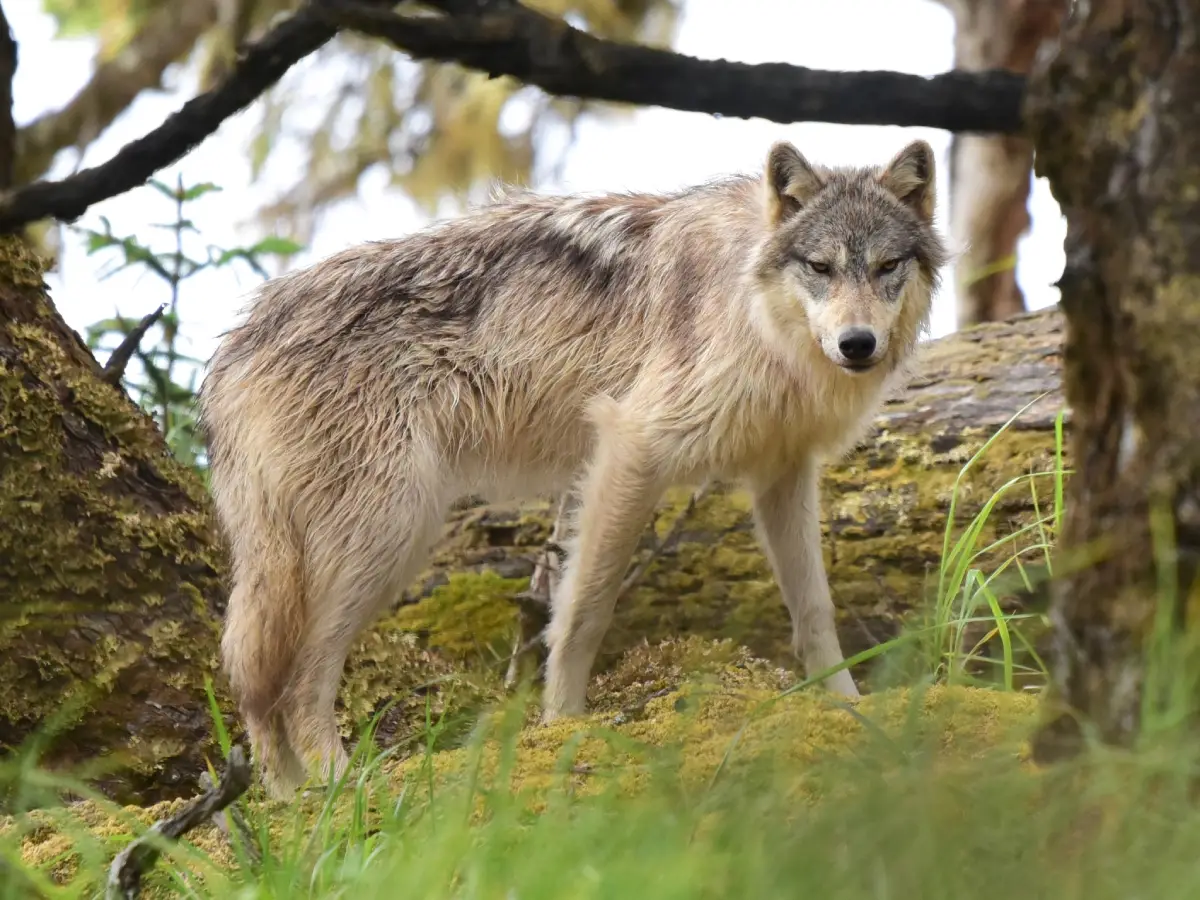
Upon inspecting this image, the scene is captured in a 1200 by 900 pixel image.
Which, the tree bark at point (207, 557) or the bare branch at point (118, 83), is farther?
the bare branch at point (118, 83)

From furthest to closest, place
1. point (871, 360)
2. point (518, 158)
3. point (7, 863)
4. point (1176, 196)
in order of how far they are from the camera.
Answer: point (518, 158) < point (871, 360) < point (7, 863) < point (1176, 196)

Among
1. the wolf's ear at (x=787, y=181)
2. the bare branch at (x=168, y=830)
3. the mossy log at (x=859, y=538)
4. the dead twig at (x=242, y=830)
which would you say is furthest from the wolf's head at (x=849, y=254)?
the bare branch at (x=168, y=830)

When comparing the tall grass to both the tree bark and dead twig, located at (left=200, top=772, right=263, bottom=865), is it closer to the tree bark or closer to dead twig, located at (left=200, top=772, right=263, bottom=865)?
dead twig, located at (left=200, top=772, right=263, bottom=865)

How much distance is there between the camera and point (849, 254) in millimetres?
4887

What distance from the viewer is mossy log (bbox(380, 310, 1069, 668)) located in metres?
5.89

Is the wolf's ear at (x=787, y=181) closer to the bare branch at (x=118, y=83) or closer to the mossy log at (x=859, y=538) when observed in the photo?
the mossy log at (x=859, y=538)

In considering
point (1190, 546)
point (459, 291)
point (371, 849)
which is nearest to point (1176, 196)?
point (1190, 546)

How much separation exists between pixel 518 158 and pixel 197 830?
389 inches

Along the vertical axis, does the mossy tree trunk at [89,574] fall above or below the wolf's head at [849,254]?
below

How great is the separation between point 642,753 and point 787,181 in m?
3.13

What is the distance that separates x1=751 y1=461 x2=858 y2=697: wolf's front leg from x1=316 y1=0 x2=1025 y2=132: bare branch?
10.7 feet

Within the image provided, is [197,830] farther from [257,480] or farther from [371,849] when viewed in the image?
[257,480]

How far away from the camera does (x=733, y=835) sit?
226 centimetres

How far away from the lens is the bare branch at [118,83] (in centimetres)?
1220
